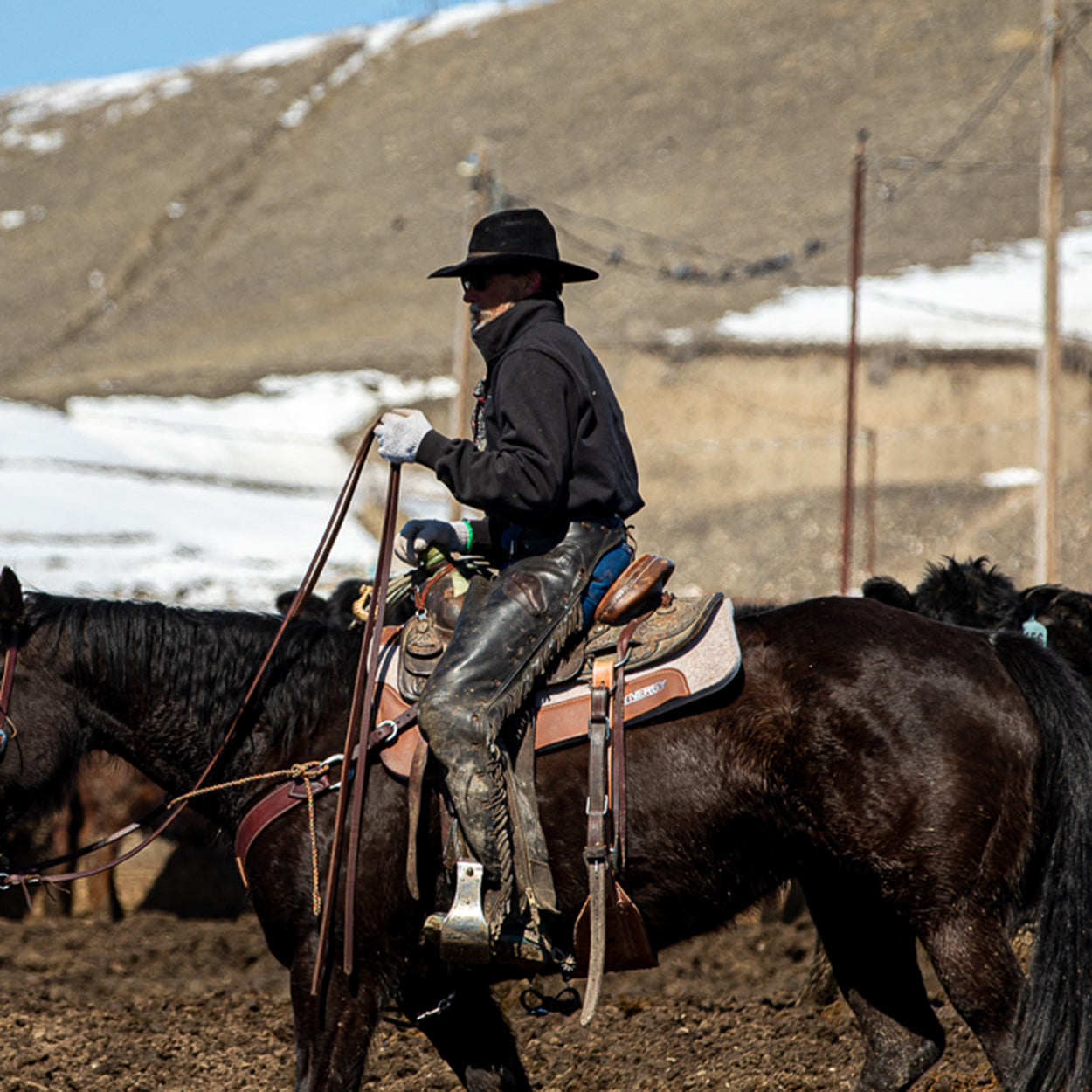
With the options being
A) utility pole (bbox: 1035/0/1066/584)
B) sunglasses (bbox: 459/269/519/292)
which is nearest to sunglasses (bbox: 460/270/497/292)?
sunglasses (bbox: 459/269/519/292)

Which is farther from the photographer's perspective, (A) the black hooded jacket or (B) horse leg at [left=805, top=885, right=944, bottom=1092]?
(B) horse leg at [left=805, top=885, right=944, bottom=1092]

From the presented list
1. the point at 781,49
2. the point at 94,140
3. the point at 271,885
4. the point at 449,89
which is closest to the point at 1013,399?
the point at 271,885

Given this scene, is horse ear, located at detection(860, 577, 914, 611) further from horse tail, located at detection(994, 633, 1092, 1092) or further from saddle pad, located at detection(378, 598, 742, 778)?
saddle pad, located at detection(378, 598, 742, 778)

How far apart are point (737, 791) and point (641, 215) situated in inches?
1829

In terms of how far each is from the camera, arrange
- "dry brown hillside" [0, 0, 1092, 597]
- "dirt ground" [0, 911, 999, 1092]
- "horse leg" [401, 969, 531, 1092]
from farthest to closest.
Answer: "dry brown hillside" [0, 0, 1092, 597] → "dirt ground" [0, 911, 999, 1092] → "horse leg" [401, 969, 531, 1092]

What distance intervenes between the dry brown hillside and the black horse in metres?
19.7

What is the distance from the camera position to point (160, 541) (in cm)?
2111

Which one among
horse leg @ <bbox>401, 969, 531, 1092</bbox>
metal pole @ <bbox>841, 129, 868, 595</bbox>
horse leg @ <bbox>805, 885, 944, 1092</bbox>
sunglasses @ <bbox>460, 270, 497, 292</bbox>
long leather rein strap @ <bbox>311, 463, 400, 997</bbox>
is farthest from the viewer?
metal pole @ <bbox>841, 129, 868, 595</bbox>

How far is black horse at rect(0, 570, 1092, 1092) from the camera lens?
3826 millimetres

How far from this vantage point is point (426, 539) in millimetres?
4316

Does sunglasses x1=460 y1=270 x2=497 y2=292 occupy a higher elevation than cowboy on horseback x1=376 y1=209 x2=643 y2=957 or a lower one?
higher

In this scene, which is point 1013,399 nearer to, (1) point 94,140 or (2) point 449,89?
(2) point 449,89

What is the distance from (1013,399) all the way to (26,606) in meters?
30.1

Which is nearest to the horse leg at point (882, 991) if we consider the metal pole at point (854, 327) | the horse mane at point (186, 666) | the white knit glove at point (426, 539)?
the white knit glove at point (426, 539)
